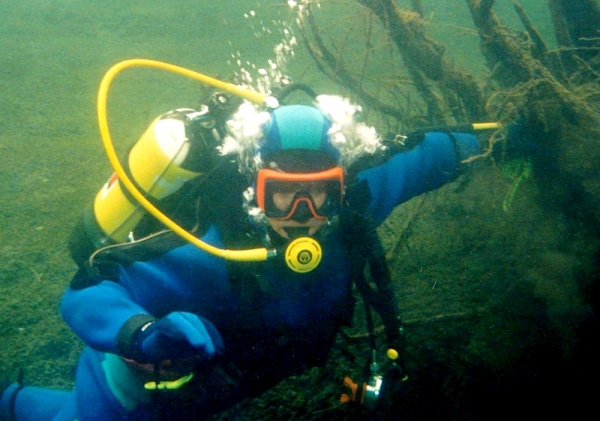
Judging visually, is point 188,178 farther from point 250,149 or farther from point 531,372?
point 531,372

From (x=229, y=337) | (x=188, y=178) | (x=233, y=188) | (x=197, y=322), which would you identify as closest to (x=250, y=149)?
(x=233, y=188)

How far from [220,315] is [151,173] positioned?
34.2 inches

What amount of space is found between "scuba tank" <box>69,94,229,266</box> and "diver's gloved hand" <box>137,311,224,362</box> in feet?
2.39

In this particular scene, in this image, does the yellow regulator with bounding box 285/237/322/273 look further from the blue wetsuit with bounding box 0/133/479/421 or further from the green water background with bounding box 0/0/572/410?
the green water background with bounding box 0/0/572/410

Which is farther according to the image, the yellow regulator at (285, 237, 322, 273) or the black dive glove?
the yellow regulator at (285, 237, 322, 273)

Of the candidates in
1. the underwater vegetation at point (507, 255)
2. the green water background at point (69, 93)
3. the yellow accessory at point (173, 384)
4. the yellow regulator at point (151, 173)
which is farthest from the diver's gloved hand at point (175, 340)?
the green water background at point (69, 93)

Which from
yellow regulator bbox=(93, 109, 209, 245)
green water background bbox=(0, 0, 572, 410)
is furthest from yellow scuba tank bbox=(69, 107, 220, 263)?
green water background bbox=(0, 0, 572, 410)

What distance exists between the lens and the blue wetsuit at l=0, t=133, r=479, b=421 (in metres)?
1.95

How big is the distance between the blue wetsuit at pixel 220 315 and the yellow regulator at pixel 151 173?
34 cm

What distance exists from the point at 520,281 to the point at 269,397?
2.16 metres

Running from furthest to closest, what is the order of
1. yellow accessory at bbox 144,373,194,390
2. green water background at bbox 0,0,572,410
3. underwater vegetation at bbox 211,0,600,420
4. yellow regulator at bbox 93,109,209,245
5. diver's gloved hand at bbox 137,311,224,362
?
green water background at bbox 0,0,572,410 < underwater vegetation at bbox 211,0,600,420 < yellow regulator at bbox 93,109,209,245 < yellow accessory at bbox 144,373,194,390 < diver's gloved hand at bbox 137,311,224,362

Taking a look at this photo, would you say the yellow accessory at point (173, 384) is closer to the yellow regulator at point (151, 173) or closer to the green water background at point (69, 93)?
the yellow regulator at point (151, 173)

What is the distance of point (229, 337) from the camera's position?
7.30 ft

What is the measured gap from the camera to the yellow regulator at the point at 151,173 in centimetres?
209
